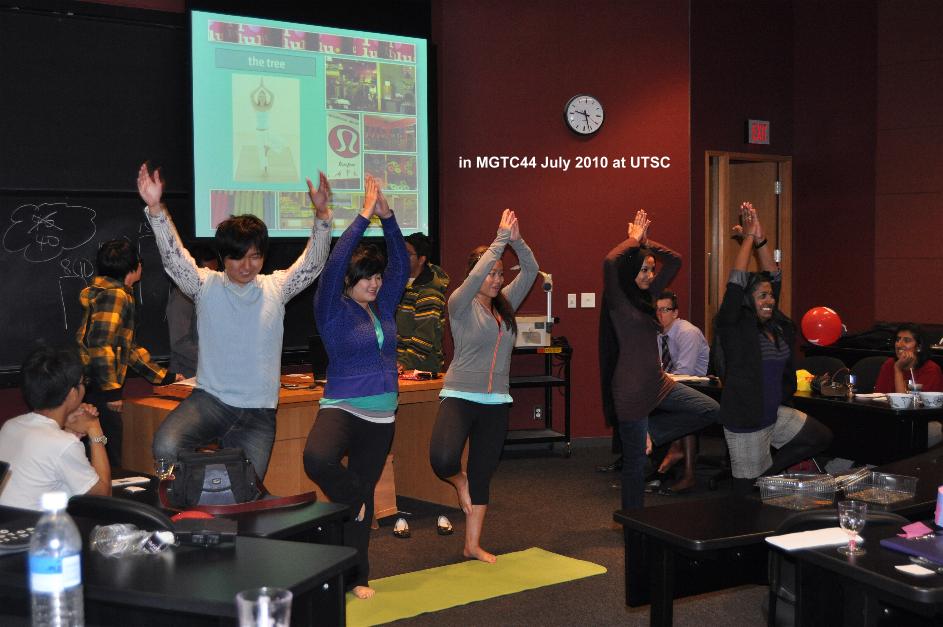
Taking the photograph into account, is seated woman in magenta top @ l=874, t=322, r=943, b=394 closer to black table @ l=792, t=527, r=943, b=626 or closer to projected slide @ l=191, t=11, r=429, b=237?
projected slide @ l=191, t=11, r=429, b=237

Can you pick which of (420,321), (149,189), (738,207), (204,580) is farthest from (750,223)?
(738,207)

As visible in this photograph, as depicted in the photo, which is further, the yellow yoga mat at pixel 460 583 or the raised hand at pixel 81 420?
the yellow yoga mat at pixel 460 583

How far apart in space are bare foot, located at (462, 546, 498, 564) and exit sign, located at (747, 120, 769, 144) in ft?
19.5

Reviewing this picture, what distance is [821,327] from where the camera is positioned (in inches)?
261

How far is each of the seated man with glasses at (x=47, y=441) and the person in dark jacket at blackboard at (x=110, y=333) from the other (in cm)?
222

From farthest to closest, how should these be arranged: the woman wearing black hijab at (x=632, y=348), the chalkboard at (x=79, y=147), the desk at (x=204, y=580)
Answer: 1. the chalkboard at (x=79, y=147)
2. the woman wearing black hijab at (x=632, y=348)
3. the desk at (x=204, y=580)

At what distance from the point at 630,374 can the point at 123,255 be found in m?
2.81

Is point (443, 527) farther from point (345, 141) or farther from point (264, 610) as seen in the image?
point (264, 610)

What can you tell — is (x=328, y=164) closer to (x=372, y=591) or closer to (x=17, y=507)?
(x=372, y=591)

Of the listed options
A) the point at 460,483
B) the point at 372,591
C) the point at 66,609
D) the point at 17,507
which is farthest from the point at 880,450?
Result: the point at 66,609

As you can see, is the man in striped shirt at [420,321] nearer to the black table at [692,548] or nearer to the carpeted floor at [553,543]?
the carpeted floor at [553,543]

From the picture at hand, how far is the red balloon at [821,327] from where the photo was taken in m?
6.61

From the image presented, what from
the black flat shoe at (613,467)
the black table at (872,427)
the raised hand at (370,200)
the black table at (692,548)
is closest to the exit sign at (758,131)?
the black flat shoe at (613,467)

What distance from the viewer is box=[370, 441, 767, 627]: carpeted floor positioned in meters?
4.25
